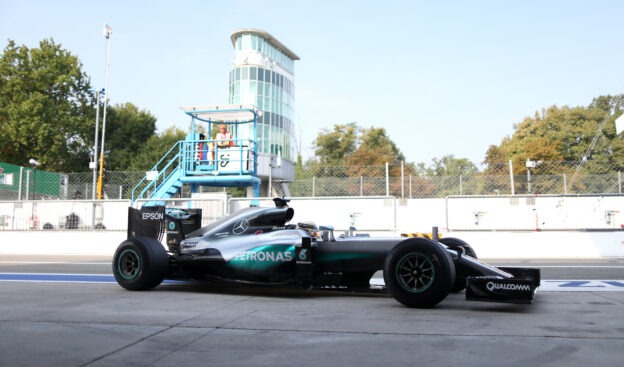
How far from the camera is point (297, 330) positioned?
15.1ft

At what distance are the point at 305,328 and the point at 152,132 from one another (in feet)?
195

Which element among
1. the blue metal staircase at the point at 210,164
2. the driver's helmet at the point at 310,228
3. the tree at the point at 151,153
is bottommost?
the driver's helmet at the point at 310,228

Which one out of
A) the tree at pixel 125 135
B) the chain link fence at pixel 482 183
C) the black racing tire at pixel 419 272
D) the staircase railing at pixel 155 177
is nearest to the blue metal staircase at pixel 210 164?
the staircase railing at pixel 155 177

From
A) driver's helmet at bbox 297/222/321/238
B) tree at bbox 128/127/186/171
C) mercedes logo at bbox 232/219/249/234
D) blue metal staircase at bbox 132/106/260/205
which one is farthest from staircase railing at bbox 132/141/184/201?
tree at bbox 128/127/186/171

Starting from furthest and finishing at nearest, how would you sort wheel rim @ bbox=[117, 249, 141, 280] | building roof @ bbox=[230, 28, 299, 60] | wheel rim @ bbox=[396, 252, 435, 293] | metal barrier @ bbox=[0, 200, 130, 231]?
building roof @ bbox=[230, 28, 299, 60], metal barrier @ bbox=[0, 200, 130, 231], wheel rim @ bbox=[117, 249, 141, 280], wheel rim @ bbox=[396, 252, 435, 293]

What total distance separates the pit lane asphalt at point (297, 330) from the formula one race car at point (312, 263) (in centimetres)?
25

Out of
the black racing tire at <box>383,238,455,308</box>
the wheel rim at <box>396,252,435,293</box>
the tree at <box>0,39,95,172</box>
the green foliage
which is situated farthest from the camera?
the green foliage

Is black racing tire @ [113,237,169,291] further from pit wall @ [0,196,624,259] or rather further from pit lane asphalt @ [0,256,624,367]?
pit wall @ [0,196,624,259]

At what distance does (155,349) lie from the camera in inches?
154

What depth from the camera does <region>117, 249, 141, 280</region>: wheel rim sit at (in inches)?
293

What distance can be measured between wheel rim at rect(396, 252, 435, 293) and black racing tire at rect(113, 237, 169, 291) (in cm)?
336

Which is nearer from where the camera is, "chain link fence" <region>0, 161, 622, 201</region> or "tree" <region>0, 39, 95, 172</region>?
"chain link fence" <region>0, 161, 622, 201</region>

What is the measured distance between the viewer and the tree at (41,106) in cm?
4034

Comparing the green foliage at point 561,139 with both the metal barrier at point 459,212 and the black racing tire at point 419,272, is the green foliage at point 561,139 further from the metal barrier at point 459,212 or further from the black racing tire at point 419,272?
the black racing tire at point 419,272
